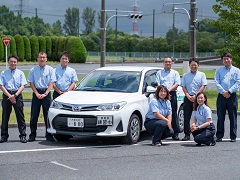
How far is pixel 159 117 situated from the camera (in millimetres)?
11289

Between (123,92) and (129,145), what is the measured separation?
3.74ft

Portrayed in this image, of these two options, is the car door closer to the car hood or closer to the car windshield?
the car windshield

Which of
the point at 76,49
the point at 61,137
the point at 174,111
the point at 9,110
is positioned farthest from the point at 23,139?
→ the point at 76,49

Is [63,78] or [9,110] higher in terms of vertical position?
[63,78]

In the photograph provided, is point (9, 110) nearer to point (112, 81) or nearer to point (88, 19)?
point (112, 81)

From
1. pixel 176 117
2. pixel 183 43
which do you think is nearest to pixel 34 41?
pixel 183 43

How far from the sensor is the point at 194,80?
12.0m

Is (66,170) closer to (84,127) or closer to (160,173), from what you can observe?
(160,173)

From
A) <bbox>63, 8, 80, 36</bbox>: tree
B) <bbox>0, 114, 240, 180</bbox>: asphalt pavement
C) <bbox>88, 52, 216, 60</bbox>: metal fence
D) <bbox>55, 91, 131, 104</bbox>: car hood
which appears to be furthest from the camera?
<bbox>63, 8, 80, 36</bbox>: tree

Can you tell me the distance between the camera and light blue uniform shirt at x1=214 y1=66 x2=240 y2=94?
11773 millimetres

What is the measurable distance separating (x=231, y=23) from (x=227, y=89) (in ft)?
42.0

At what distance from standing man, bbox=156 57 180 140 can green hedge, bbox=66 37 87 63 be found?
56.5 m

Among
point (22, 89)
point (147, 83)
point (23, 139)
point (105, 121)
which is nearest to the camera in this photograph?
point (105, 121)

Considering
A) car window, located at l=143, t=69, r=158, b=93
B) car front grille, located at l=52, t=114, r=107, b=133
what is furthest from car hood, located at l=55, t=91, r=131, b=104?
car window, located at l=143, t=69, r=158, b=93
